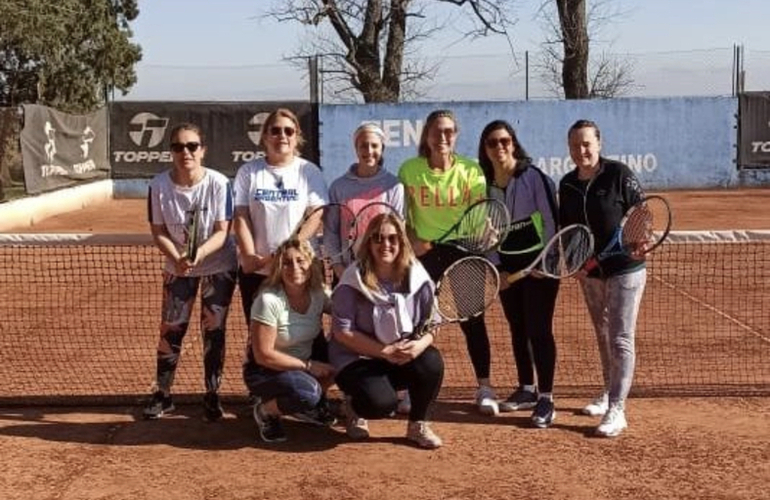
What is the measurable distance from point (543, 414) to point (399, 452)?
0.87 m

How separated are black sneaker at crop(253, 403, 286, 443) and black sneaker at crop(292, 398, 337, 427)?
0.11 metres

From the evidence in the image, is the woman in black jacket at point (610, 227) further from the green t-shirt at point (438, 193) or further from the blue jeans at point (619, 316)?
the green t-shirt at point (438, 193)

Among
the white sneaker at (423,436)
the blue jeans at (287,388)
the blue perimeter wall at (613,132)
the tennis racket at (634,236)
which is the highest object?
the blue perimeter wall at (613,132)

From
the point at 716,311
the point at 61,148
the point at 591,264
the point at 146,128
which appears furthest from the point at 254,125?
the point at 591,264

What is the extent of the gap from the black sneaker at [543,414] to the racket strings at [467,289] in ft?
2.16

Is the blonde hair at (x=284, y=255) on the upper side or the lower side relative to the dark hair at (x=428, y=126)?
lower

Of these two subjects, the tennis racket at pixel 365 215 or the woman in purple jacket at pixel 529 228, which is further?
the woman in purple jacket at pixel 529 228

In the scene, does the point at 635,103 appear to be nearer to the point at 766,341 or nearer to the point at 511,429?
the point at 766,341

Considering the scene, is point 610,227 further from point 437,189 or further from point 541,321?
point 437,189

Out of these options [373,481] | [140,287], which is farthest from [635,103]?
[373,481]

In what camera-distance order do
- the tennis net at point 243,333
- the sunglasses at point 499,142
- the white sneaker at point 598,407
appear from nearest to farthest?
the sunglasses at point 499,142, the white sneaker at point 598,407, the tennis net at point 243,333

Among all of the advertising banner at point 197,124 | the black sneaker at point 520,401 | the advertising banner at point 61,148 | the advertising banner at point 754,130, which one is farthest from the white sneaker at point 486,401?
the advertising banner at point 754,130

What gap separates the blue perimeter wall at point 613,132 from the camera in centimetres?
2112

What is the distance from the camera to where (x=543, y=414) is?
Answer: 5348 millimetres
